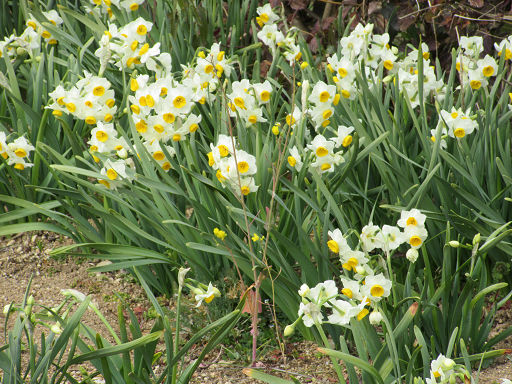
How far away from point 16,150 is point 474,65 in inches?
66.6

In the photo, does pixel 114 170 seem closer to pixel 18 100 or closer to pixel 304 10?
pixel 18 100

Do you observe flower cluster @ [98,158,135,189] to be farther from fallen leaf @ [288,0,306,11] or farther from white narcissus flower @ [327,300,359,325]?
fallen leaf @ [288,0,306,11]

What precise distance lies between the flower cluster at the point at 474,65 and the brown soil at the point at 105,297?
0.84 m

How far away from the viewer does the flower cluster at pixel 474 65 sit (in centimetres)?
245

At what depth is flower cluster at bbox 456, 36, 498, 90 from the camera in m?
2.45

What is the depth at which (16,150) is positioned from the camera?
2430 millimetres

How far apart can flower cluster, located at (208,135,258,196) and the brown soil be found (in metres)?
0.51

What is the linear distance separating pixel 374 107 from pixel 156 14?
155 centimetres

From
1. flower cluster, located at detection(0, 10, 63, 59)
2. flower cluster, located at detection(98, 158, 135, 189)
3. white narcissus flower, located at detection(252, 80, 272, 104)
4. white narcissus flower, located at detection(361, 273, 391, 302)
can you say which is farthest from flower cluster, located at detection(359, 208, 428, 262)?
flower cluster, located at detection(0, 10, 63, 59)

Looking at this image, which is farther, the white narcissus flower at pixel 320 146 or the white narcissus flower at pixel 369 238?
the white narcissus flower at pixel 320 146

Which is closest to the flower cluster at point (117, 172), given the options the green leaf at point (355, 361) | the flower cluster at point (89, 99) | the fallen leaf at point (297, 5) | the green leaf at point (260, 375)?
the flower cluster at point (89, 99)

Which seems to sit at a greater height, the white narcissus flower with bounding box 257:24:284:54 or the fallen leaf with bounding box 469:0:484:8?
the white narcissus flower with bounding box 257:24:284:54

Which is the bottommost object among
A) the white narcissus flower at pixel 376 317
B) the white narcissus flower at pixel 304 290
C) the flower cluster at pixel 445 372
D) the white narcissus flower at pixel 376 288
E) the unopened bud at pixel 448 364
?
the flower cluster at pixel 445 372

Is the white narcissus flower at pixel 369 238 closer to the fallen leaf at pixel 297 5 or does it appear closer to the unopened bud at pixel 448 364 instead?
the unopened bud at pixel 448 364
